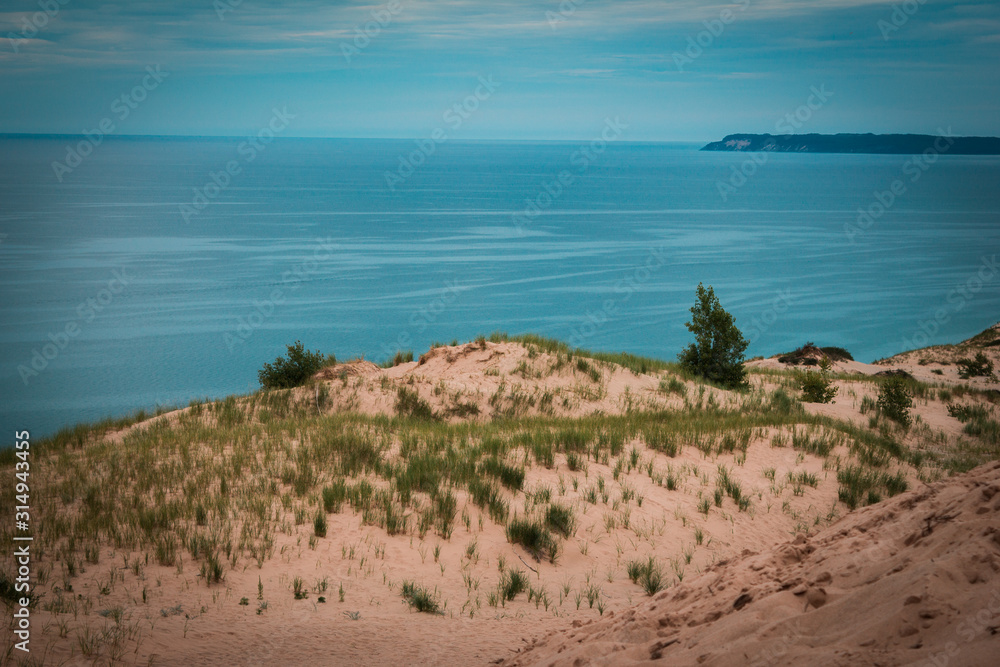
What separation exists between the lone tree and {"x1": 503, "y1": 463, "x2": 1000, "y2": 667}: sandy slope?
52.3 feet

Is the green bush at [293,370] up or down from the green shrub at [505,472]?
up

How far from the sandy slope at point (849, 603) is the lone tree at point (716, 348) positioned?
15944mm

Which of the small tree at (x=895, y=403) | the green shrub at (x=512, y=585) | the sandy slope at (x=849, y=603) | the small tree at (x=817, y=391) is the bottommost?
the green shrub at (x=512, y=585)

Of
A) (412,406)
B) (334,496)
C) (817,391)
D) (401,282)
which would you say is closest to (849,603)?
(334,496)

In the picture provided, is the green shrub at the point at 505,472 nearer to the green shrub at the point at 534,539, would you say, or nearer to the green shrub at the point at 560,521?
the green shrub at the point at 560,521

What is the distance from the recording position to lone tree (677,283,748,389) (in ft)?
74.7

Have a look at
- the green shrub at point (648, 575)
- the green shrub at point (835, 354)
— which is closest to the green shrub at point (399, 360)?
the green shrub at point (648, 575)

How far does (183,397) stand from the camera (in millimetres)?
41562

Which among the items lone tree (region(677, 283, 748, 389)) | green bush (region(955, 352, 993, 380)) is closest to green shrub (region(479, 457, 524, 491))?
lone tree (region(677, 283, 748, 389))

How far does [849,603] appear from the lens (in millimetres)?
4754

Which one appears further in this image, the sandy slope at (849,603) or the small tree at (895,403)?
the small tree at (895,403)

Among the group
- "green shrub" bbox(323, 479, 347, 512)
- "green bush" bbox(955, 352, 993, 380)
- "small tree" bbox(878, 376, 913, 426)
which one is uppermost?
"green bush" bbox(955, 352, 993, 380)

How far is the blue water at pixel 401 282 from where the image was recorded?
1973 inches

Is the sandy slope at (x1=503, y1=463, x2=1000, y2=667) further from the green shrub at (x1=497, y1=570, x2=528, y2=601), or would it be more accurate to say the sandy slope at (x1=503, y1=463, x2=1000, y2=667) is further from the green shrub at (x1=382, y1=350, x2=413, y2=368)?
the green shrub at (x1=382, y1=350, x2=413, y2=368)
